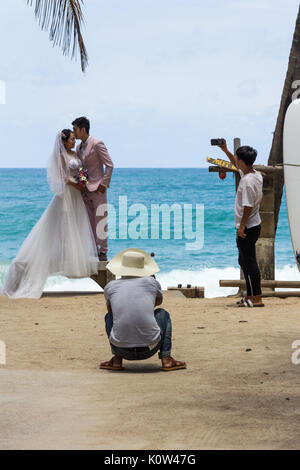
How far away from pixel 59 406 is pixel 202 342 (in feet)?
7.47

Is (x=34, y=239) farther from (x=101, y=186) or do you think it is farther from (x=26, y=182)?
(x=26, y=182)

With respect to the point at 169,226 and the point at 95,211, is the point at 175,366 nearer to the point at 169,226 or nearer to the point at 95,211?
the point at 95,211

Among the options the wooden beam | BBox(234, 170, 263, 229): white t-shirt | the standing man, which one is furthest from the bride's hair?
the wooden beam

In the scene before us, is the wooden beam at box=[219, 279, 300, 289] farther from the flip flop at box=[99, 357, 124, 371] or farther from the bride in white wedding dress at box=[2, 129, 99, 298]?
the flip flop at box=[99, 357, 124, 371]

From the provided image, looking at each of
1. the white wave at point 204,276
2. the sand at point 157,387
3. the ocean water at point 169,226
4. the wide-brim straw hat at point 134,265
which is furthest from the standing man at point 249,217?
the white wave at point 204,276

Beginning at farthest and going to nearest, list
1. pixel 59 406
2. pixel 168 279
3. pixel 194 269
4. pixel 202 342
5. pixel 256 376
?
pixel 194 269 < pixel 168 279 < pixel 202 342 < pixel 256 376 < pixel 59 406

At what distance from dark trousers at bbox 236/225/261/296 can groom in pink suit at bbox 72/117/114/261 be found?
1888mm

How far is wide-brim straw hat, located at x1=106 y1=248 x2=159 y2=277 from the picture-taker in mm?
5801

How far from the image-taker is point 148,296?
18.7ft

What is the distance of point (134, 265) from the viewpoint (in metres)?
5.85

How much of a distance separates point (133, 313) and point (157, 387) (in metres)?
0.56

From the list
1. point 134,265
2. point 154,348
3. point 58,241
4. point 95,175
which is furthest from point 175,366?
point 95,175

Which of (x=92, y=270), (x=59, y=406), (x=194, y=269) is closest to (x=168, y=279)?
(x=194, y=269)

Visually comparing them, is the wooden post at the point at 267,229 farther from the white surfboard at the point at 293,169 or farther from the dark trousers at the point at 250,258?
the white surfboard at the point at 293,169
